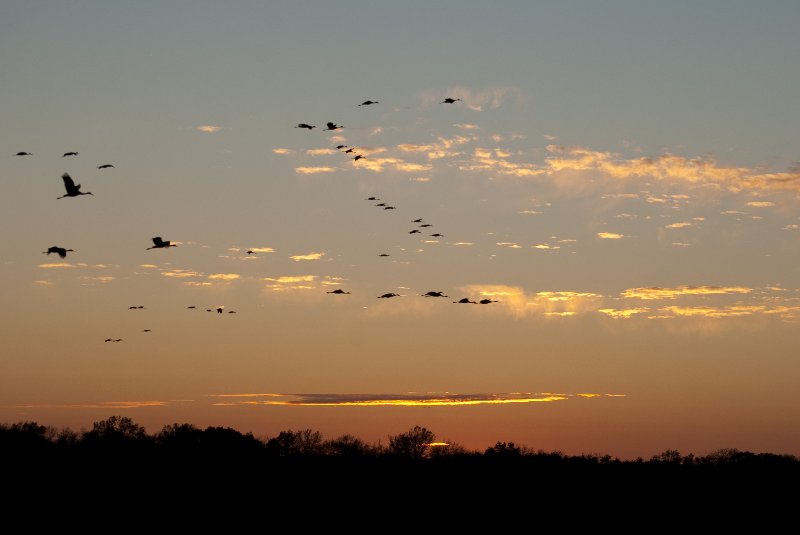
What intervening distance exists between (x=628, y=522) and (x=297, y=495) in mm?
40158

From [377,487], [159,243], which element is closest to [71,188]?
[159,243]

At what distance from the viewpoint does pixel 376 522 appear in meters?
122

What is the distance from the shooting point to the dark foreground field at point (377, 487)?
400 feet

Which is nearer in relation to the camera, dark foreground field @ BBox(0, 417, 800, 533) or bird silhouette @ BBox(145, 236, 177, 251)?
bird silhouette @ BBox(145, 236, 177, 251)

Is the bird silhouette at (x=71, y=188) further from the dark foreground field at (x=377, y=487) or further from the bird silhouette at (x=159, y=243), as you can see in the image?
the dark foreground field at (x=377, y=487)

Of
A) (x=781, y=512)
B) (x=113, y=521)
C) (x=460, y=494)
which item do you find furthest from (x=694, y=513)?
(x=113, y=521)

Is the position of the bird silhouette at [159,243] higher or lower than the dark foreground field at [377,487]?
higher

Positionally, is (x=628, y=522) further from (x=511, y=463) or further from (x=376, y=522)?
(x=511, y=463)

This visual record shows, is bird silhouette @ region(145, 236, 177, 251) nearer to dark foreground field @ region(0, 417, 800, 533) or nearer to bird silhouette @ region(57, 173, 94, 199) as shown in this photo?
bird silhouette @ region(57, 173, 94, 199)

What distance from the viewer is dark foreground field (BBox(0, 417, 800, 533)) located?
12194 centimetres

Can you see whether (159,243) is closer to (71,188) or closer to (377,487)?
(71,188)

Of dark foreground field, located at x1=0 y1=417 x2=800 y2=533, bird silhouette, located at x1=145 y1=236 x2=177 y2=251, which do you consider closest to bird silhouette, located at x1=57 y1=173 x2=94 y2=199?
bird silhouette, located at x1=145 y1=236 x2=177 y2=251

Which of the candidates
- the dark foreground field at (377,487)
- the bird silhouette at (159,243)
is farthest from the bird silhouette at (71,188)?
the dark foreground field at (377,487)

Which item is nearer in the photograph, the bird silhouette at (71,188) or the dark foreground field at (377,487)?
the bird silhouette at (71,188)
